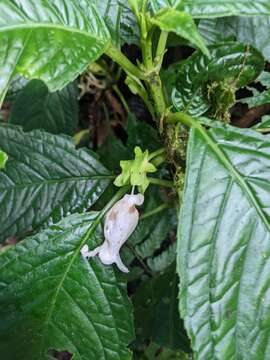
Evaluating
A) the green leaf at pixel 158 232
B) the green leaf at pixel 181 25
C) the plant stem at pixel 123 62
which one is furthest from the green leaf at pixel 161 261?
the green leaf at pixel 181 25

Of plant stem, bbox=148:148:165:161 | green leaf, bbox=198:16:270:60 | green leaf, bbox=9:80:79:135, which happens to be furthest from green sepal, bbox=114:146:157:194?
green leaf, bbox=9:80:79:135

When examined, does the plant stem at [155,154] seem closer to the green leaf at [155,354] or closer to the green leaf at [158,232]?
the green leaf at [158,232]

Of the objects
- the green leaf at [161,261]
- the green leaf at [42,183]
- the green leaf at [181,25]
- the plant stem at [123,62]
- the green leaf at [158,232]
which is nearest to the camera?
the green leaf at [181,25]

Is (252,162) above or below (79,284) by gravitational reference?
above

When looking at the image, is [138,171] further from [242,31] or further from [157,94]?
[242,31]

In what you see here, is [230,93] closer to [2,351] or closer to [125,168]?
[125,168]

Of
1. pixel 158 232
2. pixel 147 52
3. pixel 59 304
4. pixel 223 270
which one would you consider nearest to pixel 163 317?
pixel 158 232

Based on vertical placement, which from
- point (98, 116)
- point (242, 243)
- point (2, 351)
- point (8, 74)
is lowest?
point (2, 351)

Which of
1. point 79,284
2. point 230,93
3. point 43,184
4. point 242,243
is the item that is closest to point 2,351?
point 79,284
